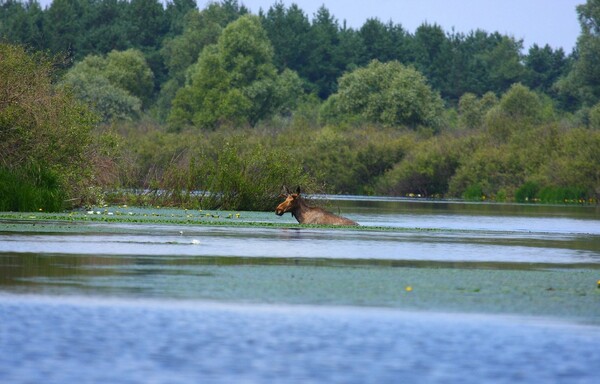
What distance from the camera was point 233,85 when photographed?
414ft

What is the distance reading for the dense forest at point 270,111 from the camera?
4228 cm

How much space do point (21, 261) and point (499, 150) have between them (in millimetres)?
71891

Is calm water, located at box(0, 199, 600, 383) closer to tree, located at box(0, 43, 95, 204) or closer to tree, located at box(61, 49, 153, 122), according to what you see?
tree, located at box(0, 43, 95, 204)

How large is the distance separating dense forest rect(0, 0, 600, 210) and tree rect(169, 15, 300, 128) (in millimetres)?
164

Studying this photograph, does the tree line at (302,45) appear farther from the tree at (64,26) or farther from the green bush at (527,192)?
the green bush at (527,192)

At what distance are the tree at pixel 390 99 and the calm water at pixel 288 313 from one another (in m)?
83.2

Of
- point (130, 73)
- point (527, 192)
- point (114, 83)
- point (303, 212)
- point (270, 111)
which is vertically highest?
point (130, 73)

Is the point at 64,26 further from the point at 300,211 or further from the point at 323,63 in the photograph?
the point at 300,211

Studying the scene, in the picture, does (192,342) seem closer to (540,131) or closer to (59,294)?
(59,294)

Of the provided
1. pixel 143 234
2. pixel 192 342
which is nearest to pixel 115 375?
pixel 192 342

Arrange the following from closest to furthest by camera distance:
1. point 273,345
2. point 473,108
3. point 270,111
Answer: point 273,345 → point 270,111 → point 473,108

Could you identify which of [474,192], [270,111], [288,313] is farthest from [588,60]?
[288,313]

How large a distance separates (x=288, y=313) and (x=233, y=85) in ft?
A: 363

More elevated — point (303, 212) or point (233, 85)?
point (233, 85)
